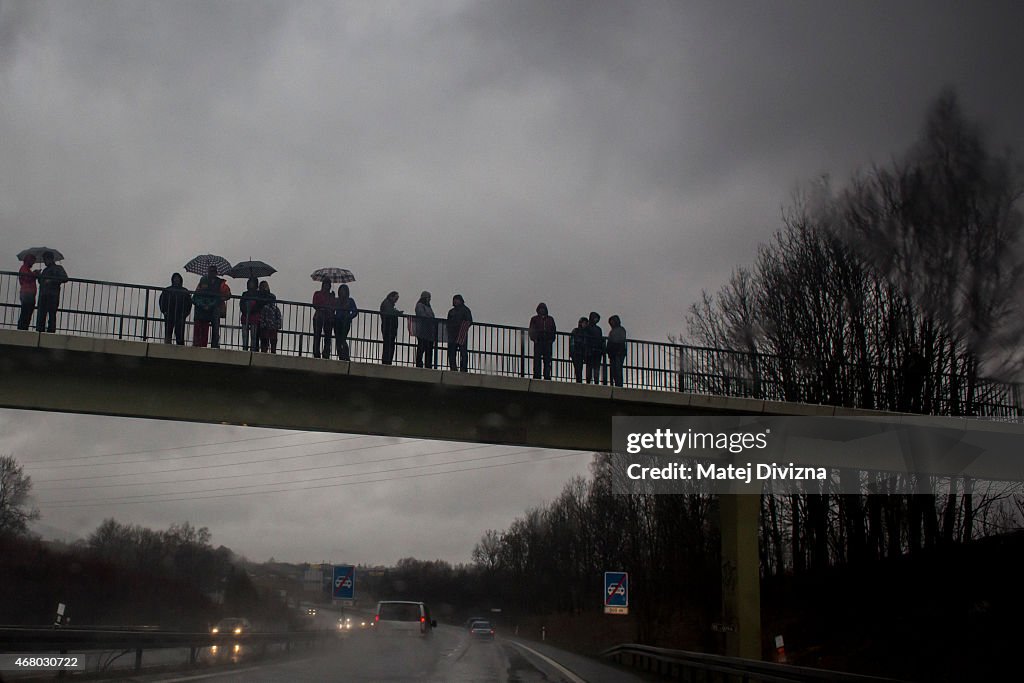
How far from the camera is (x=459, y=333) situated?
2323 cm

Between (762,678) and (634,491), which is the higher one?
(634,491)

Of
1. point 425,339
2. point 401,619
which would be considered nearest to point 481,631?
point 401,619

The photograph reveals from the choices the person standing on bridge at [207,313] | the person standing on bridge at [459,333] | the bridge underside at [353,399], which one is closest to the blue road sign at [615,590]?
the bridge underside at [353,399]

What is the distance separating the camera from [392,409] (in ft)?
77.1

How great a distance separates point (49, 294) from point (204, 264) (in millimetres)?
4015

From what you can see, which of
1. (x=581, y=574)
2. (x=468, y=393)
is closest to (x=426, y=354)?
(x=468, y=393)

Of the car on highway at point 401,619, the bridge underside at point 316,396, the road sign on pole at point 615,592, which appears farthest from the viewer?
the car on highway at point 401,619

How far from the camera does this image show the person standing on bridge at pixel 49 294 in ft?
67.7

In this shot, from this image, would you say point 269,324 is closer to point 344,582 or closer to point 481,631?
point 344,582

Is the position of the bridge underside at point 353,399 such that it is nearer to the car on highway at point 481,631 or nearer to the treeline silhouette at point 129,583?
the treeline silhouette at point 129,583

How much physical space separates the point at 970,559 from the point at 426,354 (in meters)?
15.0

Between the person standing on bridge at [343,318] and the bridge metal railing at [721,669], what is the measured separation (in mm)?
9740

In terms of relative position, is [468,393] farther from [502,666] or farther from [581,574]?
[581,574]

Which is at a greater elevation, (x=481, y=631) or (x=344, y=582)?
(x=344, y=582)
